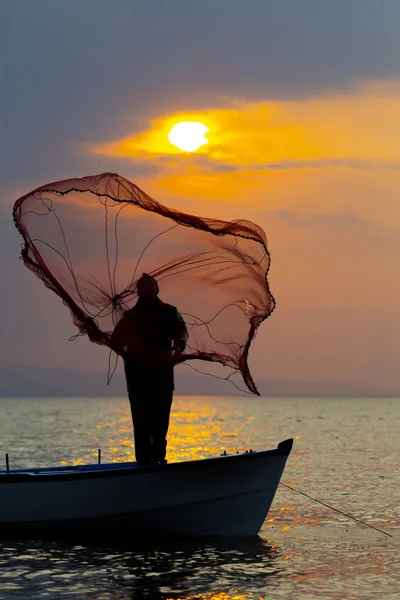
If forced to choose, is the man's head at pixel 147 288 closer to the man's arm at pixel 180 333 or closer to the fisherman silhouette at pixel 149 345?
the fisherman silhouette at pixel 149 345

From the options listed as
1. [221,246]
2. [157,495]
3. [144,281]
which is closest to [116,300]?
[144,281]

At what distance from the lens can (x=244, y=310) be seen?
17.7m

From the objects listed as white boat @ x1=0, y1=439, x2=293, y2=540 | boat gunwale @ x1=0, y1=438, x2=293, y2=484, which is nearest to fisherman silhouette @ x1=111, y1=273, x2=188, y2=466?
boat gunwale @ x1=0, y1=438, x2=293, y2=484

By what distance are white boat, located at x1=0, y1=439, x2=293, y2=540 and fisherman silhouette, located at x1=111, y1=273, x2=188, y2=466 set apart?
131 centimetres

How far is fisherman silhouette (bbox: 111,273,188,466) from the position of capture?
58.0ft

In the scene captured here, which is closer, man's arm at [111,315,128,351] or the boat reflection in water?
the boat reflection in water

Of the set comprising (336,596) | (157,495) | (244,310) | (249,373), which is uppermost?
(244,310)

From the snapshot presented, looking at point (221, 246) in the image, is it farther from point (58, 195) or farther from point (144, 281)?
point (58, 195)

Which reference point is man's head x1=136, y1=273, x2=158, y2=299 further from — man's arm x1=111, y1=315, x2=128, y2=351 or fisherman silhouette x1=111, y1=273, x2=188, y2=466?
man's arm x1=111, y1=315, x2=128, y2=351

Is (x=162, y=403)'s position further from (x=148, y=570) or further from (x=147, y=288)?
(x=148, y=570)

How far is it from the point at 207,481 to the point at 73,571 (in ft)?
9.78

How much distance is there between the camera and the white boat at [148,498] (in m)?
18.7

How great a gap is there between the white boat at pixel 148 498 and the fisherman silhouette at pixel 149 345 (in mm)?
1312

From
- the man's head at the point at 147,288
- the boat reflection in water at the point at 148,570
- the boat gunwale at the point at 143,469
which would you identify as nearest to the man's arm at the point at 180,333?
the man's head at the point at 147,288
